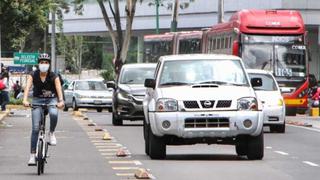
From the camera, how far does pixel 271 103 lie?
24.9 m

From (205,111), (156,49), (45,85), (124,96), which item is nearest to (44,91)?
(45,85)

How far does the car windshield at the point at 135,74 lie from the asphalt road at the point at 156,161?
499cm

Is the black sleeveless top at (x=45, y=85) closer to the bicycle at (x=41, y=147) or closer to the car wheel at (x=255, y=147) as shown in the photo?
the bicycle at (x=41, y=147)

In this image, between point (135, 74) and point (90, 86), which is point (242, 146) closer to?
point (135, 74)

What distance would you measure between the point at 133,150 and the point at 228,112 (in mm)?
3649

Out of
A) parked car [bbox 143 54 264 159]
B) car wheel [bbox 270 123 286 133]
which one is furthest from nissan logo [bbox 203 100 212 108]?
car wheel [bbox 270 123 286 133]

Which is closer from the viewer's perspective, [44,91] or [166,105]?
[44,91]

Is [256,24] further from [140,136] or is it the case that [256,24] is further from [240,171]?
[240,171]

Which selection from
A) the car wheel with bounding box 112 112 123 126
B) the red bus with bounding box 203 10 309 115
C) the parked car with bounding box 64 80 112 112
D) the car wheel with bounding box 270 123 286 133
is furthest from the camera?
the parked car with bounding box 64 80 112 112

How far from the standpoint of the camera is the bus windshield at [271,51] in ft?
110

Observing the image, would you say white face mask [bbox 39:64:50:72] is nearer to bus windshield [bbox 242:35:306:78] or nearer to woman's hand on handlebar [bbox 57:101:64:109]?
woman's hand on handlebar [bbox 57:101:64:109]

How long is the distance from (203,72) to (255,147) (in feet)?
5.49

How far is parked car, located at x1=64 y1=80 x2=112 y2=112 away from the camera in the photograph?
136 ft

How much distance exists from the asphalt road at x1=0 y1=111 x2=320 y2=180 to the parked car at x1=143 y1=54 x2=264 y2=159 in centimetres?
39
